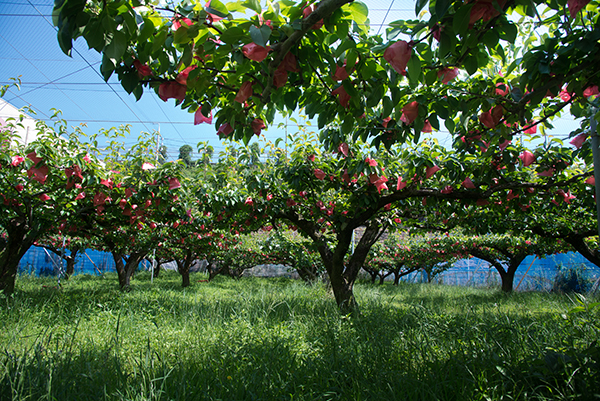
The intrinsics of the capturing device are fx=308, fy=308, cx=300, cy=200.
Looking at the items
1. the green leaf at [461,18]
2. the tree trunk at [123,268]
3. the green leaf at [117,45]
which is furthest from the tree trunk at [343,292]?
the tree trunk at [123,268]

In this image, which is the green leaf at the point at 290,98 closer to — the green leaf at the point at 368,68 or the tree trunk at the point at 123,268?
the green leaf at the point at 368,68

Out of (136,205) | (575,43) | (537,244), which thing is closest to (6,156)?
(136,205)

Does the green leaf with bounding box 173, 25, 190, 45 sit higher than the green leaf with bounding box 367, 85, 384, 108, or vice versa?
the green leaf with bounding box 173, 25, 190, 45

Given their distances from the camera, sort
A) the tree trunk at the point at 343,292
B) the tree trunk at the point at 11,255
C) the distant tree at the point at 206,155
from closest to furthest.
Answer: the distant tree at the point at 206,155 → the tree trunk at the point at 343,292 → the tree trunk at the point at 11,255

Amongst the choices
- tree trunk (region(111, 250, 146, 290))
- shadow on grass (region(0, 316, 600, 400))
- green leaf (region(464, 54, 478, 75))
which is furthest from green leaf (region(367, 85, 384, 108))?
tree trunk (region(111, 250, 146, 290))

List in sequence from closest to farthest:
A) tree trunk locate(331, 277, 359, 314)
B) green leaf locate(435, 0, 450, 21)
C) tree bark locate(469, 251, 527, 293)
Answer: green leaf locate(435, 0, 450, 21)
tree trunk locate(331, 277, 359, 314)
tree bark locate(469, 251, 527, 293)

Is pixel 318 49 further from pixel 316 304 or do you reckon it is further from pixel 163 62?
pixel 316 304

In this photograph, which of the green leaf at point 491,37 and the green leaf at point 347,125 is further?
the green leaf at point 347,125

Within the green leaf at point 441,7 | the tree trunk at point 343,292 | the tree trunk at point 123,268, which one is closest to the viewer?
the green leaf at point 441,7

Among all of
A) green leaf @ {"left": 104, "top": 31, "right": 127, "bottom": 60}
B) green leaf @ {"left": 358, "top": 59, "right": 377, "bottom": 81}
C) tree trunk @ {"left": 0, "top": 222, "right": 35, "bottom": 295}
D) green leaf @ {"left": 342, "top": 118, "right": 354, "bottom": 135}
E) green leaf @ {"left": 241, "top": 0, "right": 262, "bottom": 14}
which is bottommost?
tree trunk @ {"left": 0, "top": 222, "right": 35, "bottom": 295}

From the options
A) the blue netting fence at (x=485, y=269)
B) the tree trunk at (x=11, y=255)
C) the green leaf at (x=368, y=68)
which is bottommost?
the blue netting fence at (x=485, y=269)

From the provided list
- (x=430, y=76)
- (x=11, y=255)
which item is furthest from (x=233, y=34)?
(x=11, y=255)

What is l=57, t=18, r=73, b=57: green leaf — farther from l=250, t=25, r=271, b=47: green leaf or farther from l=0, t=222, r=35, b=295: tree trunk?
l=0, t=222, r=35, b=295: tree trunk

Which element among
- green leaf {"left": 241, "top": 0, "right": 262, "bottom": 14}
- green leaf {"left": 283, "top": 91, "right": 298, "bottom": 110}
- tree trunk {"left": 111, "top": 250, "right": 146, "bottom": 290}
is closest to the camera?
green leaf {"left": 241, "top": 0, "right": 262, "bottom": 14}
